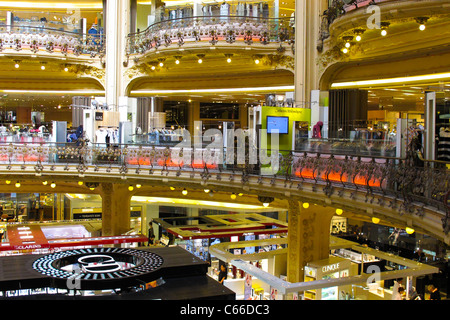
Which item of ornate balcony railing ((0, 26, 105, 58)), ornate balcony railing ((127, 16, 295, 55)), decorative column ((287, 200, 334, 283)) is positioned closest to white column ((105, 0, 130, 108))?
ornate balcony railing ((0, 26, 105, 58))

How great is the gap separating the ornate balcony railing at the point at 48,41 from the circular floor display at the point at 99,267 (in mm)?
13438

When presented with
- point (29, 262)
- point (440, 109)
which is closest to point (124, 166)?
point (29, 262)

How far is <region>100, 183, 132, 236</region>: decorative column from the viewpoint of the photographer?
2120 cm

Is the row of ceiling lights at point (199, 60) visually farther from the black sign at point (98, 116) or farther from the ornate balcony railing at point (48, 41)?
the black sign at point (98, 116)

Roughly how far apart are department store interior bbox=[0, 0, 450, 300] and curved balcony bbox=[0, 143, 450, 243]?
38cm

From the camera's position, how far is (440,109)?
8.87 m

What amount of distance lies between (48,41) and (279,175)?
13282mm

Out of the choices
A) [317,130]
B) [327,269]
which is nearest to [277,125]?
[317,130]

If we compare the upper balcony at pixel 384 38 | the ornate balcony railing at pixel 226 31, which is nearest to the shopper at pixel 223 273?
the upper balcony at pixel 384 38

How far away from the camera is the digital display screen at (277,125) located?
14.7m

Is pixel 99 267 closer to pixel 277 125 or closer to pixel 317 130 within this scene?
pixel 277 125

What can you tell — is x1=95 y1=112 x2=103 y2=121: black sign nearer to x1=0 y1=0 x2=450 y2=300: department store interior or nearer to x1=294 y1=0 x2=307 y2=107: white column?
x1=0 y1=0 x2=450 y2=300: department store interior

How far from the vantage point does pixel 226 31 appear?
19.2m

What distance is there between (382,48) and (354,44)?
0.97 meters
